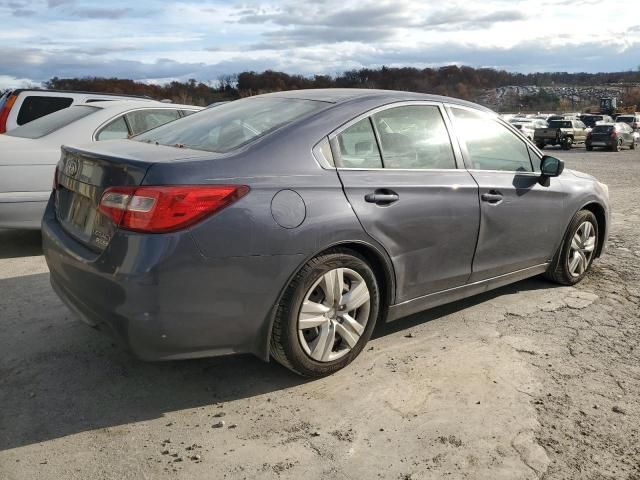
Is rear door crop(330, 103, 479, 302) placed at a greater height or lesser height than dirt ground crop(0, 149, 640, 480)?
greater

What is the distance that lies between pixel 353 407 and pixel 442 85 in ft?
203

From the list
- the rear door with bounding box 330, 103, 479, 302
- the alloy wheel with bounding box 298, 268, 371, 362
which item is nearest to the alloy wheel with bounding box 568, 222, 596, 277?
the rear door with bounding box 330, 103, 479, 302

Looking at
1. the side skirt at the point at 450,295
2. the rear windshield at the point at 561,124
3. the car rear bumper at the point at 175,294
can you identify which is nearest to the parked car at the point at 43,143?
the car rear bumper at the point at 175,294

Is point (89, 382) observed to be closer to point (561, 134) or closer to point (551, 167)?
point (551, 167)

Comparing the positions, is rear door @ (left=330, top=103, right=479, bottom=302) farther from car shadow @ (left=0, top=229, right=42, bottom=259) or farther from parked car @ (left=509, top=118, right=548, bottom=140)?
parked car @ (left=509, top=118, right=548, bottom=140)

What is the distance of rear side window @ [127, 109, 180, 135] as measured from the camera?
6488 mm

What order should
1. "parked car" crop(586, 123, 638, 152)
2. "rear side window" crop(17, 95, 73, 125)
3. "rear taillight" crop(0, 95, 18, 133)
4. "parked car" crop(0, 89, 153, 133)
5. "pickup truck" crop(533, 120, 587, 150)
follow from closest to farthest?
"rear taillight" crop(0, 95, 18, 133), "parked car" crop(0, 89, 153, 133), "rear side window" crop(17, 95, 73, 125), "parked car" crop(586, 123, 638, 152), "pickup truck" crop(533, 120, 587, 150)

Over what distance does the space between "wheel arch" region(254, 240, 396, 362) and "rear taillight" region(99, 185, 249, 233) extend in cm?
56

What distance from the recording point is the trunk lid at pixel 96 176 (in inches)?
114

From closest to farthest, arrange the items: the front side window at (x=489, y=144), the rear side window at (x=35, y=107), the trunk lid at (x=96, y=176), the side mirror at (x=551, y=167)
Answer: the trunk lid at (x=96, y=176)
the front side window at (x=489, y=144)
the side mirror at (x=551, y=167)
the rear side window at (x=35, y=107)

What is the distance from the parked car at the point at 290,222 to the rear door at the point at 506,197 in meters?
0.01

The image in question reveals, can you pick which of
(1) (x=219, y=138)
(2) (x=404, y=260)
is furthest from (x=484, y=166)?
(1) (x=219, y=138)

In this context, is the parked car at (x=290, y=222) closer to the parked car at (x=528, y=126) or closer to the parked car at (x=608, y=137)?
the parked car at (x=608, y=137)

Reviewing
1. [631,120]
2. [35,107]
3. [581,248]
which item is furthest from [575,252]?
[631,120]
